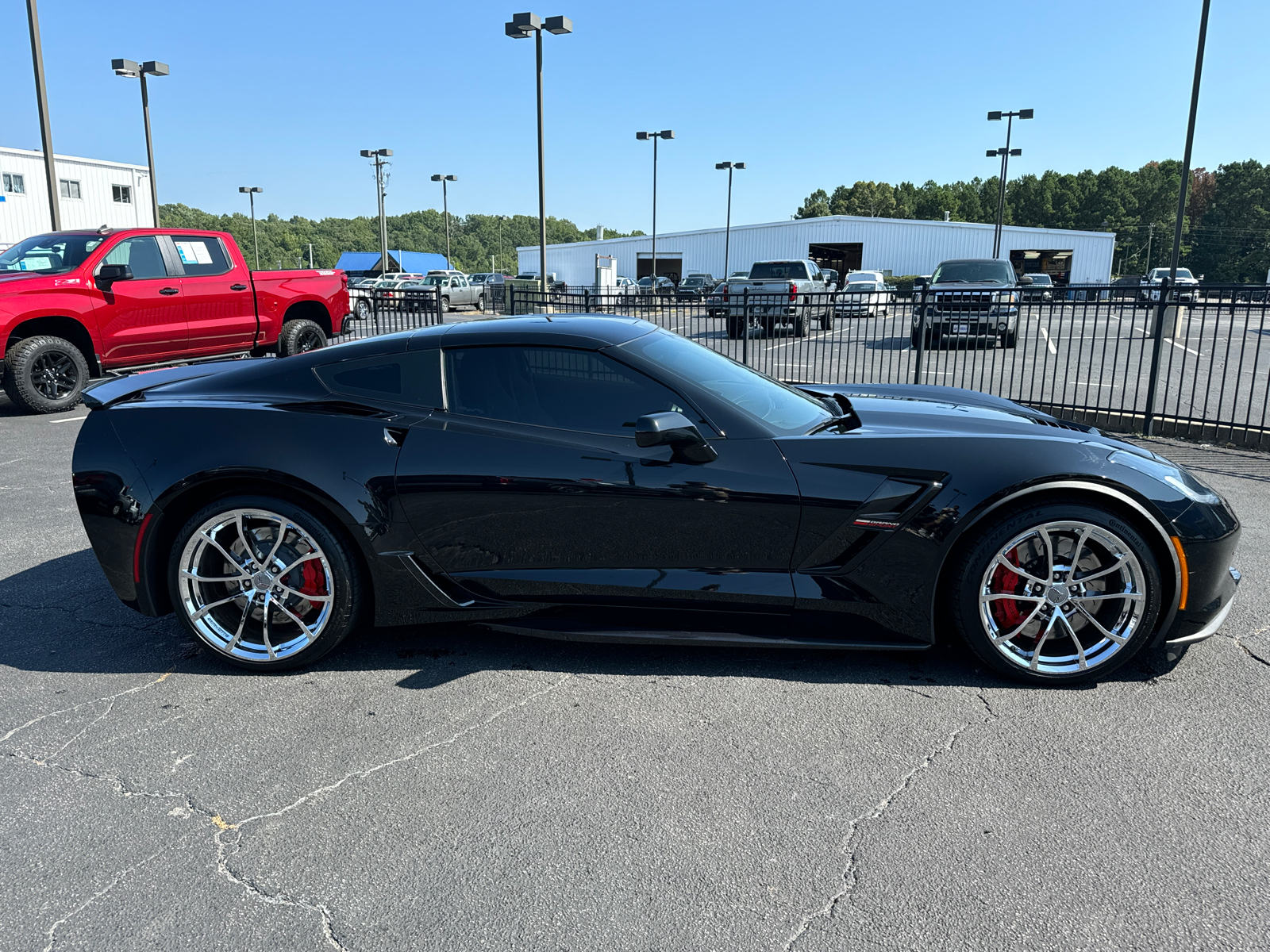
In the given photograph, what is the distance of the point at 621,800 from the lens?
264 centimetres

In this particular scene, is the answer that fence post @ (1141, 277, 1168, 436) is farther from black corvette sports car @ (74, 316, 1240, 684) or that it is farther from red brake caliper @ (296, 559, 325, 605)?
red brake caliper @ (296, 559, 325, 605)

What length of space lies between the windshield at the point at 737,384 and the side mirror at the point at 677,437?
294mm

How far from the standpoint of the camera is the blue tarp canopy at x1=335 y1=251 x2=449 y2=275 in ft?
193

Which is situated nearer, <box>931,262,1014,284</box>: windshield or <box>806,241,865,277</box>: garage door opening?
<box>931,262,1014,284</box>: windshield

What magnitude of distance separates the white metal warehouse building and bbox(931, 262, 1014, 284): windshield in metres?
40.9

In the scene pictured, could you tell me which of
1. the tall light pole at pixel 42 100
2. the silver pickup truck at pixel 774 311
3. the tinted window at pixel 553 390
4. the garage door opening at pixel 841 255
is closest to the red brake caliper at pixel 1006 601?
the tinted window at pixel 553 390

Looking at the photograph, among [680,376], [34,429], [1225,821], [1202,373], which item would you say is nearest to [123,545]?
[680,376]

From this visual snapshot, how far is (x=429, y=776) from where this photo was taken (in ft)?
9.15

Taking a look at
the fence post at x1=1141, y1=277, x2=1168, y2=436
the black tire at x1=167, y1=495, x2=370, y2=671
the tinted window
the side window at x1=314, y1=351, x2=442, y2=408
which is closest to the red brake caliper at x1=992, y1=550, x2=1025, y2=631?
the tinted window

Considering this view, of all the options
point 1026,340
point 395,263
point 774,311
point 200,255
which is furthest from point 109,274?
point 395,263

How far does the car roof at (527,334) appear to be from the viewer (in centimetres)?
354

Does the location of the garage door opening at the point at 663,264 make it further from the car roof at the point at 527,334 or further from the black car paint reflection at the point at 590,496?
the black car paint reflection at the point at 590,496

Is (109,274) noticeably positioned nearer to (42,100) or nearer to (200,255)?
(200,255)

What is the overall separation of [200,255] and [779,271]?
16254mm
